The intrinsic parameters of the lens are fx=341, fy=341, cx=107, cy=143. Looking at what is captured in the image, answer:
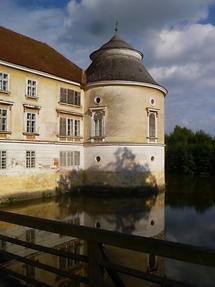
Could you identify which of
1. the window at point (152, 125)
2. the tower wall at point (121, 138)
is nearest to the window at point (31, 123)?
the tower wall at point (121, 138)

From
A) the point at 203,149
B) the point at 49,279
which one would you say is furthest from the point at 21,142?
the point at 203,149

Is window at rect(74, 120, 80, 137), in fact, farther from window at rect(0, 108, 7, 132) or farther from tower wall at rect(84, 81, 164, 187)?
window at rect(0, 108, 7, 132)

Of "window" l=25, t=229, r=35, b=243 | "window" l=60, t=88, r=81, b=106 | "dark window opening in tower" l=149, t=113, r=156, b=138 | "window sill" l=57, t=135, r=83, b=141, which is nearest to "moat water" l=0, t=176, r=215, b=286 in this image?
"window" l=25, t=229, r=35, b=243

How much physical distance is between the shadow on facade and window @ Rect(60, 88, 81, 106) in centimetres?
457

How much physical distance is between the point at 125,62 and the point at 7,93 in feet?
31.6

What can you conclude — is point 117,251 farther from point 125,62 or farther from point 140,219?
point 125,62

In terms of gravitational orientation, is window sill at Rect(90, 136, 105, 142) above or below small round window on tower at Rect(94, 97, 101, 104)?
below

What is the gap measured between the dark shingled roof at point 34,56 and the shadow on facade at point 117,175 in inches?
247

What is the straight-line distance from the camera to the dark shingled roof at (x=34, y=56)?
67.4ft

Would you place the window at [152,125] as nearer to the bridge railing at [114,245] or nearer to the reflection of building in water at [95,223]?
the reflection of building in water at [95,223]

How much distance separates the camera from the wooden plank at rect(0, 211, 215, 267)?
2617 millimetres

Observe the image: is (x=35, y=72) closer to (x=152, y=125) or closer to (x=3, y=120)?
(x=3, y=120)

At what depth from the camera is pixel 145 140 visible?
24453 mm

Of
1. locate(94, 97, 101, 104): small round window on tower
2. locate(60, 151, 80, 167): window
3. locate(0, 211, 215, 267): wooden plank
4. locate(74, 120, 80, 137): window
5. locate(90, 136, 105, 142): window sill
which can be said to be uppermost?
locate(94, 97, 101, 104): small round window on tower
